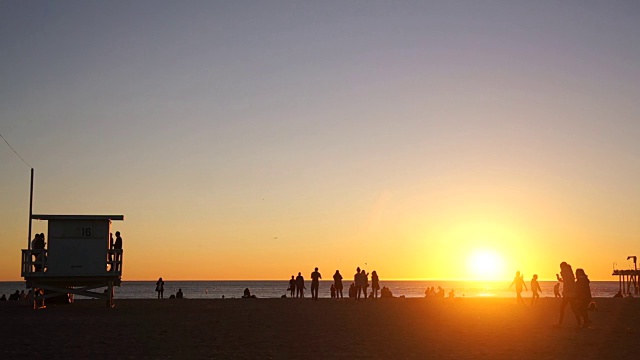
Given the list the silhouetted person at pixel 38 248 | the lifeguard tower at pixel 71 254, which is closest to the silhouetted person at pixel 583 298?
the lifeguard tower at pixel 71 254

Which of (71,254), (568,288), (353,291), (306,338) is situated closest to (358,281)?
(353,291)

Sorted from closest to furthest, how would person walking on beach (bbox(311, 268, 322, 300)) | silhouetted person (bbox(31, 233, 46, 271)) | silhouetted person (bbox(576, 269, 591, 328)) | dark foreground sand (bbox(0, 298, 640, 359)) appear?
dark foreground sand (bbox(0, 298, 640, 359)) → silhouetted person (bbox(576, 269, 591, 328)) → silhouetted person (bbox(31, 233, 46, 271)) → person walking on beach (bbox(311, 268, 322, 300))

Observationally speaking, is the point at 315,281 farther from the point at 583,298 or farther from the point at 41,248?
the point at 583,298

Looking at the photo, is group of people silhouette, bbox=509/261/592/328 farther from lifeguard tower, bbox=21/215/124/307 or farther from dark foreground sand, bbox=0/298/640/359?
lifeguard tower, bbox=21/215/124/307

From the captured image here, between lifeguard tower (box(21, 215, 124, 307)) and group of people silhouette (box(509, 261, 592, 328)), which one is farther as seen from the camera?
lifeguard tower (box(21, 215, 124, 307))

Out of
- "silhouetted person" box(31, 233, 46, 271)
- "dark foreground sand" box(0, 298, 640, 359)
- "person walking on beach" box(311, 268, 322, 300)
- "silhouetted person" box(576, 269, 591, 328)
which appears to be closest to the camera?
"dark foreground sand" box(0, 298, 640, 359)

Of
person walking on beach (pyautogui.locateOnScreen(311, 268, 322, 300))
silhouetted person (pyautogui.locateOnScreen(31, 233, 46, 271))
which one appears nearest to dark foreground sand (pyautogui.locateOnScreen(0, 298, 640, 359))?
silhouetted person (pyautogui.locateOnScreen(31, 233, 46, 271))

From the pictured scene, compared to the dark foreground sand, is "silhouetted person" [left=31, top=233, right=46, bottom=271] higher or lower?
higher

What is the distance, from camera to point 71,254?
30062 mm

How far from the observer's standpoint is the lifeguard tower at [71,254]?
29922 millimetres

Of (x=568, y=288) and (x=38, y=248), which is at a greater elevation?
(x=38, y=248)

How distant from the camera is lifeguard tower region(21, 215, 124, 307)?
29.9 meters

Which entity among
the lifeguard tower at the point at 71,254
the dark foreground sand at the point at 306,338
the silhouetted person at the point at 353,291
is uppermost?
the lifeguard tower at the point at 71,254

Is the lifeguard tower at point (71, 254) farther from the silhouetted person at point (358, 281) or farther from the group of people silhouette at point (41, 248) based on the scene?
the silhouetted person at point (358, 281)
